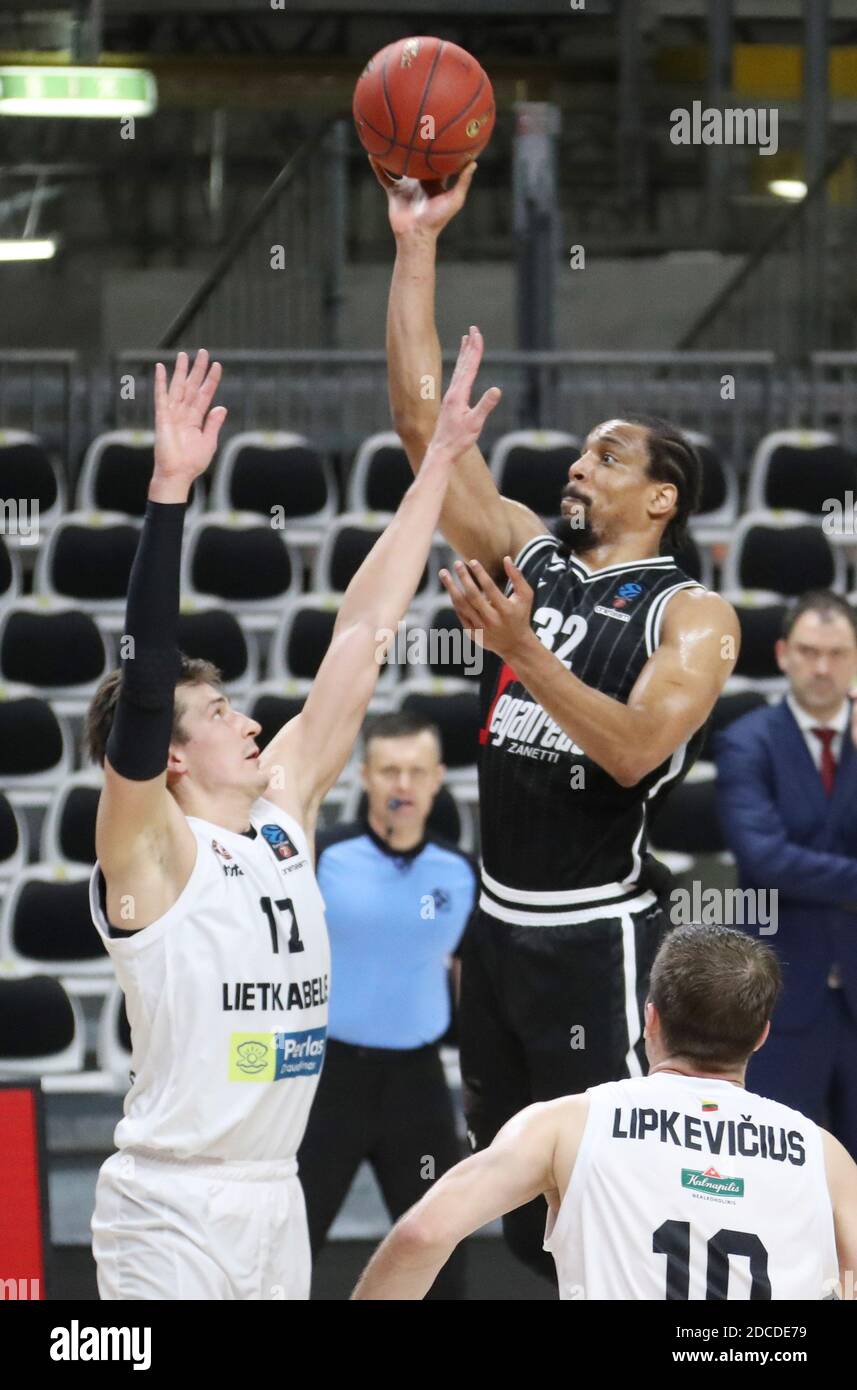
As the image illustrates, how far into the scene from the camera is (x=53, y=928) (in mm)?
6910

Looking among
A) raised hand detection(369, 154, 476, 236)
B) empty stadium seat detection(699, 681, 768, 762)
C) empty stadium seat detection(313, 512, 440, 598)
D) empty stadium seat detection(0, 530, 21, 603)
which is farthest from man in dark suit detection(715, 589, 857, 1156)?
empty stadium seat detection(0, 530, 21, 603)

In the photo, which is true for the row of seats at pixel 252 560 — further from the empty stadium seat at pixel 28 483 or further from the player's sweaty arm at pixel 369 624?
the player's sweaty arm at pixel 369 624

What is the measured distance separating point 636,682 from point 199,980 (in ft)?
3.85

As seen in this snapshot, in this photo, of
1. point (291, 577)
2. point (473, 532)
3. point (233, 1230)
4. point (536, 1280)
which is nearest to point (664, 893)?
point (473, 532)

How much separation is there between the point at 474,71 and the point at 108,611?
420 cm

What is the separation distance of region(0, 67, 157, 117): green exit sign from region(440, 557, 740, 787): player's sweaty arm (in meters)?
8.32

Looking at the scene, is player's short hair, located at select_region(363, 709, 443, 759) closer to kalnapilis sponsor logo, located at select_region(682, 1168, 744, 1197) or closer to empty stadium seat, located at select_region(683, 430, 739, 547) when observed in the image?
kalnapilis sponsor logo, located at select_region(682, 1168, 744, 1197)

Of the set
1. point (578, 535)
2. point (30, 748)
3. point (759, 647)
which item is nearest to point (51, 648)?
point (30, 748)

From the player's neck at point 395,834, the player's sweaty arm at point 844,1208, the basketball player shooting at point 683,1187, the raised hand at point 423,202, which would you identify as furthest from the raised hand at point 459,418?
the player's neck at point 395,834

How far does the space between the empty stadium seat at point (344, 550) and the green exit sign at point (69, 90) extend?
4.41m

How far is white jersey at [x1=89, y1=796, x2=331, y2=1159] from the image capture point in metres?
3.42

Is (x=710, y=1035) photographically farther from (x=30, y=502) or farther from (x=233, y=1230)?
(x=30, y=502)

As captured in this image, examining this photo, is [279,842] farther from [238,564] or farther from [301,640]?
[238,564]
